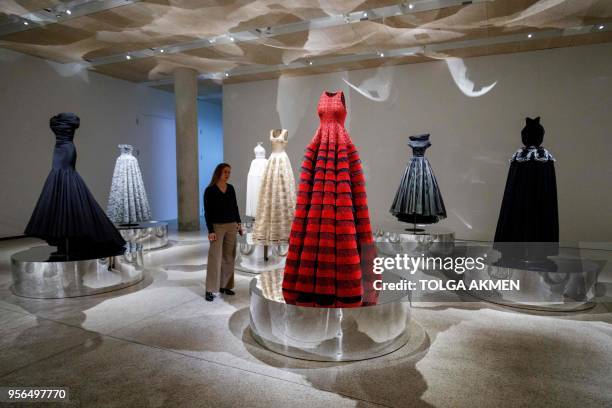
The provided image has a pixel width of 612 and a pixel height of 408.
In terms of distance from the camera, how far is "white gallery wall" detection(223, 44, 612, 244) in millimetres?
6504

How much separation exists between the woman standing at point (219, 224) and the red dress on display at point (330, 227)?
1251 mm

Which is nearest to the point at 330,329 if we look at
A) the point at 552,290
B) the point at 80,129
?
the point at 552,290

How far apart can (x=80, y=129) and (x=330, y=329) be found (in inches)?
302

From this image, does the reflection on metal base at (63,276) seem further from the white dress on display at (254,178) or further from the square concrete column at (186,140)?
the square concrete column at (186,140)

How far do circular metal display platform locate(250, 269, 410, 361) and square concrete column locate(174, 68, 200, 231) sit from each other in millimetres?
5586

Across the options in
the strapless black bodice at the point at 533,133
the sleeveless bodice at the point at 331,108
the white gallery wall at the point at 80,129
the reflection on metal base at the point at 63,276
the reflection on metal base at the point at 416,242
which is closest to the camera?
the sleeveless bodice at the point at 331,108

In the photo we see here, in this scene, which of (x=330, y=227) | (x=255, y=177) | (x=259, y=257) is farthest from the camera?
(x=255, y=177)

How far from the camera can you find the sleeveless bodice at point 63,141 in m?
4.07

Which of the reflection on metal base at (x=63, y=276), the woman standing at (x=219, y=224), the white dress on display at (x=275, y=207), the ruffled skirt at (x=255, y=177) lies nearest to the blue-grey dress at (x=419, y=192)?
the white dress on display at (x=275, y=207)

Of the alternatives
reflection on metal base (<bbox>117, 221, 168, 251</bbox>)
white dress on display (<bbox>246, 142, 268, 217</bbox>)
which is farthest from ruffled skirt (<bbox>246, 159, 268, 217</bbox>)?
reflection on metal base (<bbox>117, 221, 168, 251</bbox>)

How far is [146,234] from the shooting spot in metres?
6.18

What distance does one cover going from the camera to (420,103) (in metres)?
7.48

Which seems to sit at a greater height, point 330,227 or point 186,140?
point 186,140

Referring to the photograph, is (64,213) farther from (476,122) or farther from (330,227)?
(476,122)
